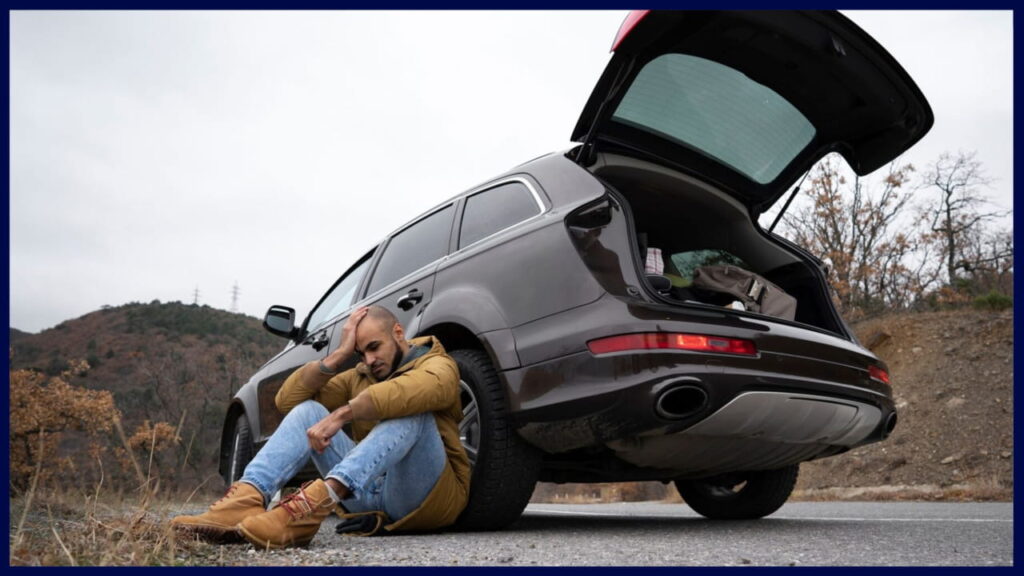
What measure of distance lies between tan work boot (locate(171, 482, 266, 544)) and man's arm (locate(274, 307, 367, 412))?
0.64 metres

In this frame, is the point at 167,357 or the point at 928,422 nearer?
the point at 928,422

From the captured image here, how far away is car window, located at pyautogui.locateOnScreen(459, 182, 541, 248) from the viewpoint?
363 centimetres

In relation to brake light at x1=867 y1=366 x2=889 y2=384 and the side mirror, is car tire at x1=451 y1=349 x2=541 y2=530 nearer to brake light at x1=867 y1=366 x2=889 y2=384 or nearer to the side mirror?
brake light at x1=867 y1=366 x2=889 y2=384

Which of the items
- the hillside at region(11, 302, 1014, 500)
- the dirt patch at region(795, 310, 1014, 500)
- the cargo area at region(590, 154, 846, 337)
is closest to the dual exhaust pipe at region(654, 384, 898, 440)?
the cargo area at region(590, 154, 846, 337)

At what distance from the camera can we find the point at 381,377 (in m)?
3.19

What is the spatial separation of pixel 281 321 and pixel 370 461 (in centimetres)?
292

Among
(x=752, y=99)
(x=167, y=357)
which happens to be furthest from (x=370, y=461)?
(x=167, y=357)

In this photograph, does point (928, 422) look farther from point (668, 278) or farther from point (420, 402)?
point (420, 402)

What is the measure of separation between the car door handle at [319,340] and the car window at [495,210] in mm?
1201

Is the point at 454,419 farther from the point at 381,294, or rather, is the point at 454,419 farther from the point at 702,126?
the point at 702,126

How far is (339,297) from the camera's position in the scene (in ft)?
17.6

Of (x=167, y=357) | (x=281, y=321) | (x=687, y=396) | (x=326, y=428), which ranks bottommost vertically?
(x=326, y=428)

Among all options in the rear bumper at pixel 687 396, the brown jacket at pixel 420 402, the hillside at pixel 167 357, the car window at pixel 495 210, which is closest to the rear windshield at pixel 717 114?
the car window at pixel 495 210

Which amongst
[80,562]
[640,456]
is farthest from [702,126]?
[80,562]
